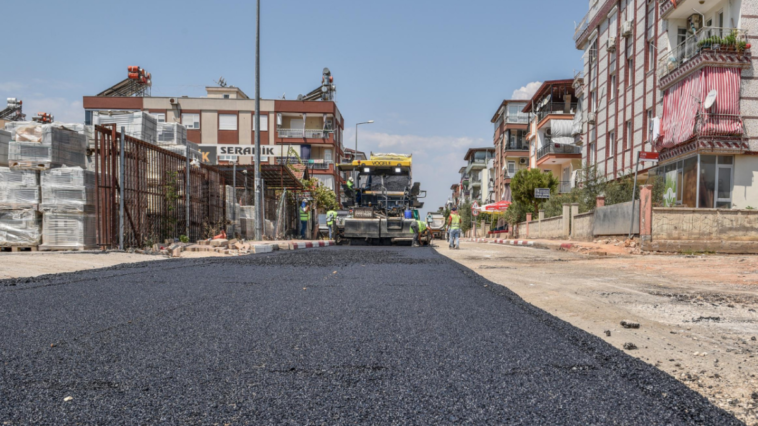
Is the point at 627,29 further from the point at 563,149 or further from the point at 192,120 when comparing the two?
the point at 192,120

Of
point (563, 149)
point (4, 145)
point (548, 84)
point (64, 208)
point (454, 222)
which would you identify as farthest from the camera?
point (548, 84)

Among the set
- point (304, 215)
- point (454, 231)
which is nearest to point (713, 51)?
point (454, 231)

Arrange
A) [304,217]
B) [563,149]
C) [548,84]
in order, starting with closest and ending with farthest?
[304,217]
[563,149]
[548,84]

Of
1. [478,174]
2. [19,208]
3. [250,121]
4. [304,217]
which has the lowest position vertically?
[304,217]

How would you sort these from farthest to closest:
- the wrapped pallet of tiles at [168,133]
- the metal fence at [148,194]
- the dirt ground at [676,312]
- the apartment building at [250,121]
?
1. the apartment building at [250,121]
2. the wrapped pallet of tiles at [168,133]
3. the metal fence at [148,194]
4. the dirt ground at [676,312]

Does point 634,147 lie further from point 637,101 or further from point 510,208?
point 510,208

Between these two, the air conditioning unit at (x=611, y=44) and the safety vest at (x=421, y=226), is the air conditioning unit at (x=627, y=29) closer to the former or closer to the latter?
the air conditioning unit at (x=611, y=44)

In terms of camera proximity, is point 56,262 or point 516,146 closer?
point 56,262

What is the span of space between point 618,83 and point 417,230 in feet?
52.2

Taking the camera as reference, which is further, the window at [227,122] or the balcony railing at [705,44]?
the window at [227,122]

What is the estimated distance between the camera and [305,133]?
49.8m

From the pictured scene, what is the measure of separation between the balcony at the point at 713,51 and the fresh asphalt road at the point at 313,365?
18717mm

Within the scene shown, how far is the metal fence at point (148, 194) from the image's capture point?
38.0ft

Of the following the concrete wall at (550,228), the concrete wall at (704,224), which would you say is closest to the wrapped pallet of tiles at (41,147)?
the concrete wall at (704,224)
